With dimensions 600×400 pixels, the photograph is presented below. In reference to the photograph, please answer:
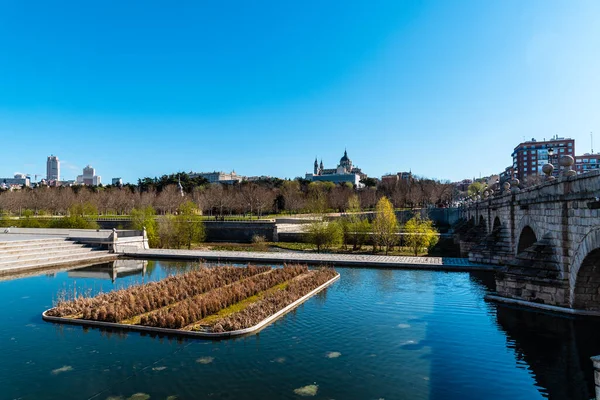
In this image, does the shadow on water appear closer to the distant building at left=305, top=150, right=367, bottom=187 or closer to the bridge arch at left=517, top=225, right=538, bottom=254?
the bridge arch at left=517, top=225, right=538, bottom=254

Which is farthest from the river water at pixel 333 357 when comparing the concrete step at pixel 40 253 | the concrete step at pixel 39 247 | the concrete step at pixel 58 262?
the concrete step at pixel 39 247

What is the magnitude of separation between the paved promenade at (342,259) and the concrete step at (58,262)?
4.88 feet

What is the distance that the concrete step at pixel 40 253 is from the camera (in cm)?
Result: 2334

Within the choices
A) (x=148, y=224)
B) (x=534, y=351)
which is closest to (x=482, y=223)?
(x=534, y=351)

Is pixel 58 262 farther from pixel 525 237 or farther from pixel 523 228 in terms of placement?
pixel 525 237

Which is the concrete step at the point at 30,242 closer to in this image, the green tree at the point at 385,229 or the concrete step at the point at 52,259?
the concrete step at the point at 52,259

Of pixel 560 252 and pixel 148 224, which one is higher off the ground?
pixel 148 224

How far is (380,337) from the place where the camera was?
11602 millimetres

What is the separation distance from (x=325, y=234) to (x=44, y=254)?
18.6 metres

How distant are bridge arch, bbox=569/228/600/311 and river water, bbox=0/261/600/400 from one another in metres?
0.63

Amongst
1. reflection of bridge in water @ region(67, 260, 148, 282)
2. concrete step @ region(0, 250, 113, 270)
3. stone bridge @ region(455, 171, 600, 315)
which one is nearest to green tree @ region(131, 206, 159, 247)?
concrete step @ region(0, 250, 113, 270)

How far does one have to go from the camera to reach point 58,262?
81.2 feet

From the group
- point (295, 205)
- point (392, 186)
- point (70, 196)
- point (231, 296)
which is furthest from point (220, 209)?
point (231, 296)

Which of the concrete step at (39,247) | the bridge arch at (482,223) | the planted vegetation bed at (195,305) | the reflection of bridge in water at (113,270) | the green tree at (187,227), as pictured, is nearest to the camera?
the planted vegetation bed at (195,305)
